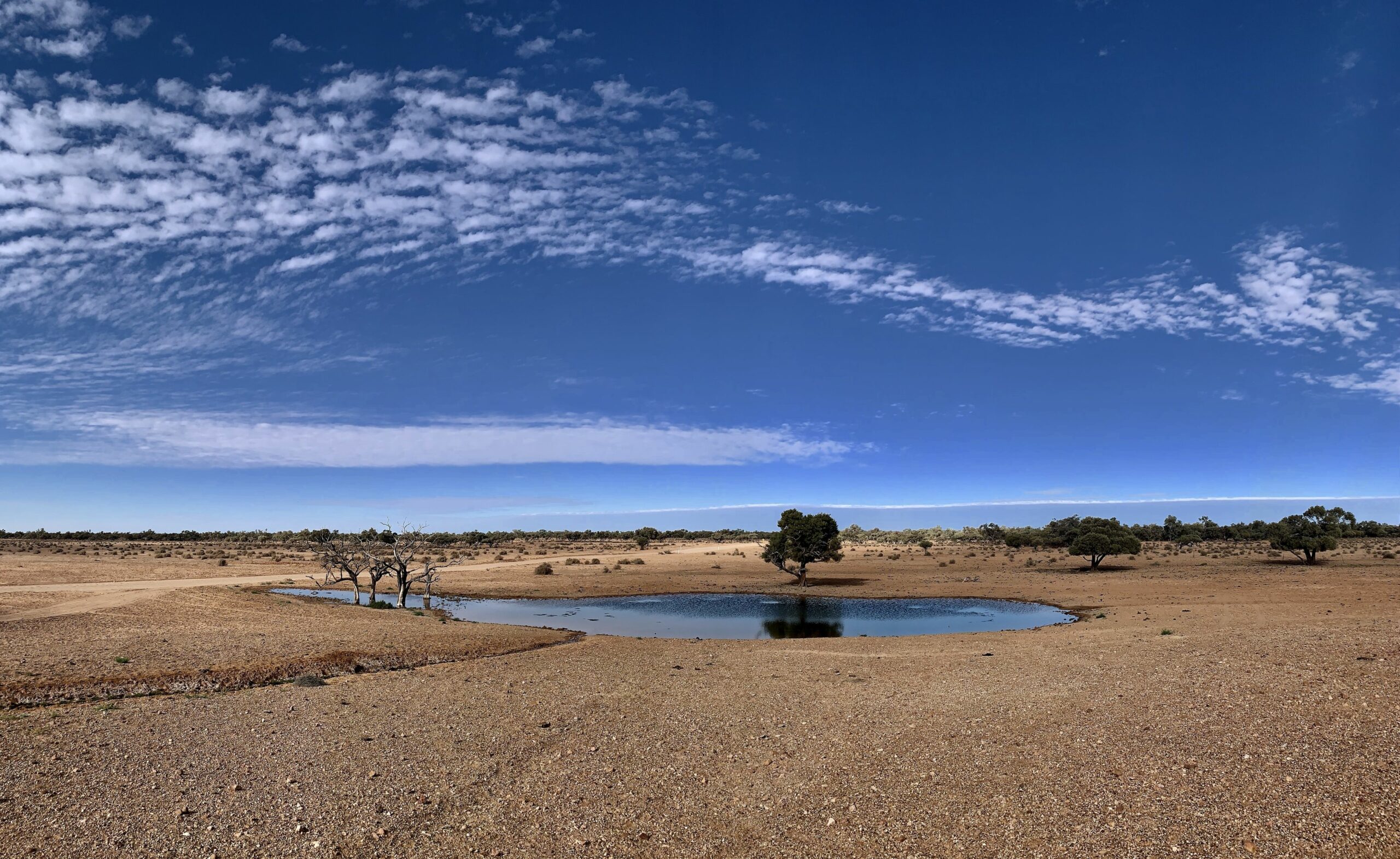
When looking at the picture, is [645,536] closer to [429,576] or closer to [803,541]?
[803,541]

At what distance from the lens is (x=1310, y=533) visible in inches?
2128

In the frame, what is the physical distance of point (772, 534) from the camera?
5325 cm

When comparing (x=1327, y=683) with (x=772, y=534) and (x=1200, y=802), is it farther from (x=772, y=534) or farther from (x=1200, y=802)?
(x=772, y=534)

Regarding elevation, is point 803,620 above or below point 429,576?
below

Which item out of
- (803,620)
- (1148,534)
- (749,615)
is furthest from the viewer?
(1148,534)

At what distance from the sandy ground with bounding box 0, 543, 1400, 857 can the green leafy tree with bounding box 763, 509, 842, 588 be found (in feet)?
95.7

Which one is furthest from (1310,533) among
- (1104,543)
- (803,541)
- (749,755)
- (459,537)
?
(459,537)

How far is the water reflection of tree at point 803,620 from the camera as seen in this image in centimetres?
3181

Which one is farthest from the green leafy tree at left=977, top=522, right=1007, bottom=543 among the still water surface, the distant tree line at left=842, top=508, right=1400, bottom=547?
the still water surface

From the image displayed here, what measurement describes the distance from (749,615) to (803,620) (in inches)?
130

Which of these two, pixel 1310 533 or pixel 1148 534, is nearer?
pixel 1310 533

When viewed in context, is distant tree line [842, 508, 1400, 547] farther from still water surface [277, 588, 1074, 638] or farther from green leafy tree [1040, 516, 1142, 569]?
still water surface [277, 588, 1074, 638]

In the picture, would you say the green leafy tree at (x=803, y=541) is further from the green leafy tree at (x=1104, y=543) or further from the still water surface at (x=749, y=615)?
the green leafy tree at (x=1104, y=543)

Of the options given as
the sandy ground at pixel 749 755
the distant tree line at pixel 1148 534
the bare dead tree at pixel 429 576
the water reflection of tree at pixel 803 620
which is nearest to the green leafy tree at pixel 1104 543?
the distant tree line at pixel 1148 534
